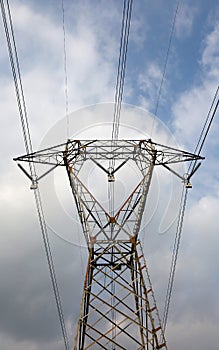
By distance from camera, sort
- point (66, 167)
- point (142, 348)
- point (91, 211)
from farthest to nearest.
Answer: point (66, 167) → point (91, 211) → point (142, 348)

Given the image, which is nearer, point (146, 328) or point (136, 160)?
point (146, 328)

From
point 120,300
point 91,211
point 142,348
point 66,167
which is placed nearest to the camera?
point 142,348

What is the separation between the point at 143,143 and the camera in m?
24.2

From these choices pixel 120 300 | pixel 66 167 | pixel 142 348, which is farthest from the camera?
pixel 66 167

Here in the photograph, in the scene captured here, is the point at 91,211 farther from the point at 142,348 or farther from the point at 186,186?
the point at 142,348

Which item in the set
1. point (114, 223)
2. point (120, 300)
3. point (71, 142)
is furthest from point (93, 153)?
point (120, 300)

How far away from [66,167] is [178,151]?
7037mm

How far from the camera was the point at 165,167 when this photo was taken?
947 inches

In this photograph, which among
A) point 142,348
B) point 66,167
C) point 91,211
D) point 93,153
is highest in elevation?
point 93,153

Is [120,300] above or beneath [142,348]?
above

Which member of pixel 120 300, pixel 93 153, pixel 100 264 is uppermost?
pixel 93 153

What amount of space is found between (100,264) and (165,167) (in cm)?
744

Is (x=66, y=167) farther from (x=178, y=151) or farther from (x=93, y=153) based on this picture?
(x=178, y=151)

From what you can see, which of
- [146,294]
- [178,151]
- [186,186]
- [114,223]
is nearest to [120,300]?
[146,294]
